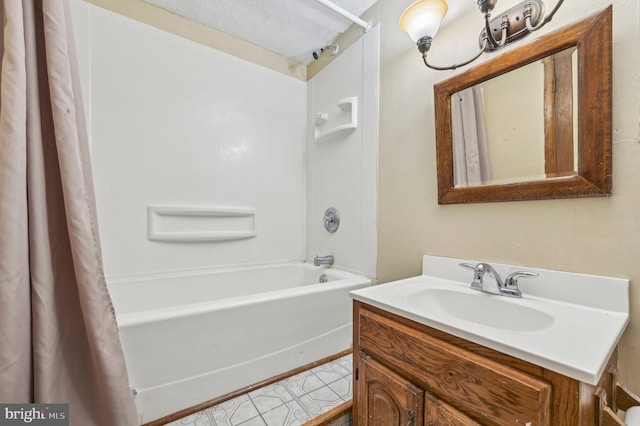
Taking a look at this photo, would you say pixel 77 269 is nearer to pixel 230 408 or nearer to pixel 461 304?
pixel 230 408

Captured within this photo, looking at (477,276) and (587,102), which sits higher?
(587,102)

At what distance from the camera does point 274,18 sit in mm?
1653

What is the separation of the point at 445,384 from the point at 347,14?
71.2 inches

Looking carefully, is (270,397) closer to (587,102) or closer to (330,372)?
(330,372)

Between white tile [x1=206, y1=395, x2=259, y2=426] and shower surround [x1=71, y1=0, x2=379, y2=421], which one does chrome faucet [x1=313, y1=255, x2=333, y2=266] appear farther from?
white tile [x1=206, y1=395, x2=259, y2=426]

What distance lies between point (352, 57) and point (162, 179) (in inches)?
57.8

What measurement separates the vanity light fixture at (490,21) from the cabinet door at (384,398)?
113 centimetres

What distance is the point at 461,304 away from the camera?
0.92 m

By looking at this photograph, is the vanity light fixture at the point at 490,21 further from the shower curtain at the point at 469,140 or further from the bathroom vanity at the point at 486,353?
the bathroom vanity at the point at 486,353

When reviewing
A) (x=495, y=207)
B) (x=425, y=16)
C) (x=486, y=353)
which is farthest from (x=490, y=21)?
(x=486, y=353)

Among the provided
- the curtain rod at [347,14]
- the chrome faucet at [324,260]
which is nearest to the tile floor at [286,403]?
the chrome faucet at [324,260]

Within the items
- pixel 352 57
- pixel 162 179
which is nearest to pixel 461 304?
pixel 352 57

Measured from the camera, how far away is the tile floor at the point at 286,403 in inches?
40.1

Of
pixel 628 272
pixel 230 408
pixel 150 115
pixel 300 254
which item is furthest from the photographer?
pixel 300 254
